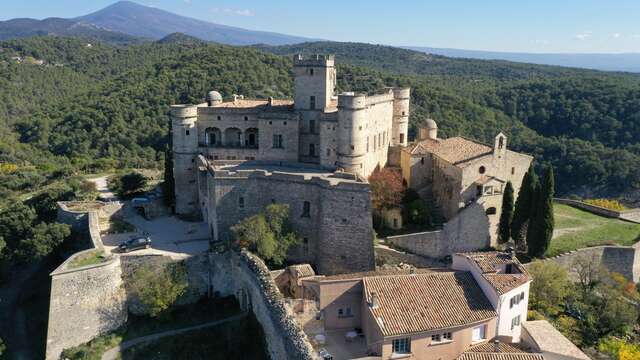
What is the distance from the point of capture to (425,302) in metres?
21.8

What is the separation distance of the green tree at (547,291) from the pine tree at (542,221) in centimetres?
338

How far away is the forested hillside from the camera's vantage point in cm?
6588

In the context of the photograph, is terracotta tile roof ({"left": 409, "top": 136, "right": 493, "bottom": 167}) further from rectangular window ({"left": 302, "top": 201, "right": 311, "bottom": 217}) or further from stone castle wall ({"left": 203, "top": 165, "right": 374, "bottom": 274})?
rectangular window ({"left": 302, "top": 201, "right": 311, "bottom": 217})

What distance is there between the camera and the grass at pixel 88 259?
2697 cm

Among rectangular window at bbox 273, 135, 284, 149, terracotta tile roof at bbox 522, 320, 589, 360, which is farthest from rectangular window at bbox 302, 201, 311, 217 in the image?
terracotta tile roof at bbox 522, 320, 589, 360

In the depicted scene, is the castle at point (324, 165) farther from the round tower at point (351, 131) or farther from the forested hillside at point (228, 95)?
the forested hillside at point (228, 95)

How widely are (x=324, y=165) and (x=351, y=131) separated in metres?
3.38

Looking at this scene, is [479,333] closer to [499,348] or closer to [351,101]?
[499,348]

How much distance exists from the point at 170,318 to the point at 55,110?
62734 mm

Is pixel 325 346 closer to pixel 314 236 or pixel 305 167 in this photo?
pixel 314 236

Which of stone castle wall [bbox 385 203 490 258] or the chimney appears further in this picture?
stone castle wall [bbox 385 203 490 258]

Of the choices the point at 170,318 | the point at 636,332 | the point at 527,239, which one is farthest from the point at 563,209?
the point at 170,318

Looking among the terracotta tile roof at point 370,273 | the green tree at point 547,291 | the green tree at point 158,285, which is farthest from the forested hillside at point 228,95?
the terracotta tile roof at point 370,273

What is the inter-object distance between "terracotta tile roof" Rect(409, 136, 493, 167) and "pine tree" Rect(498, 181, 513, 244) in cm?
297
